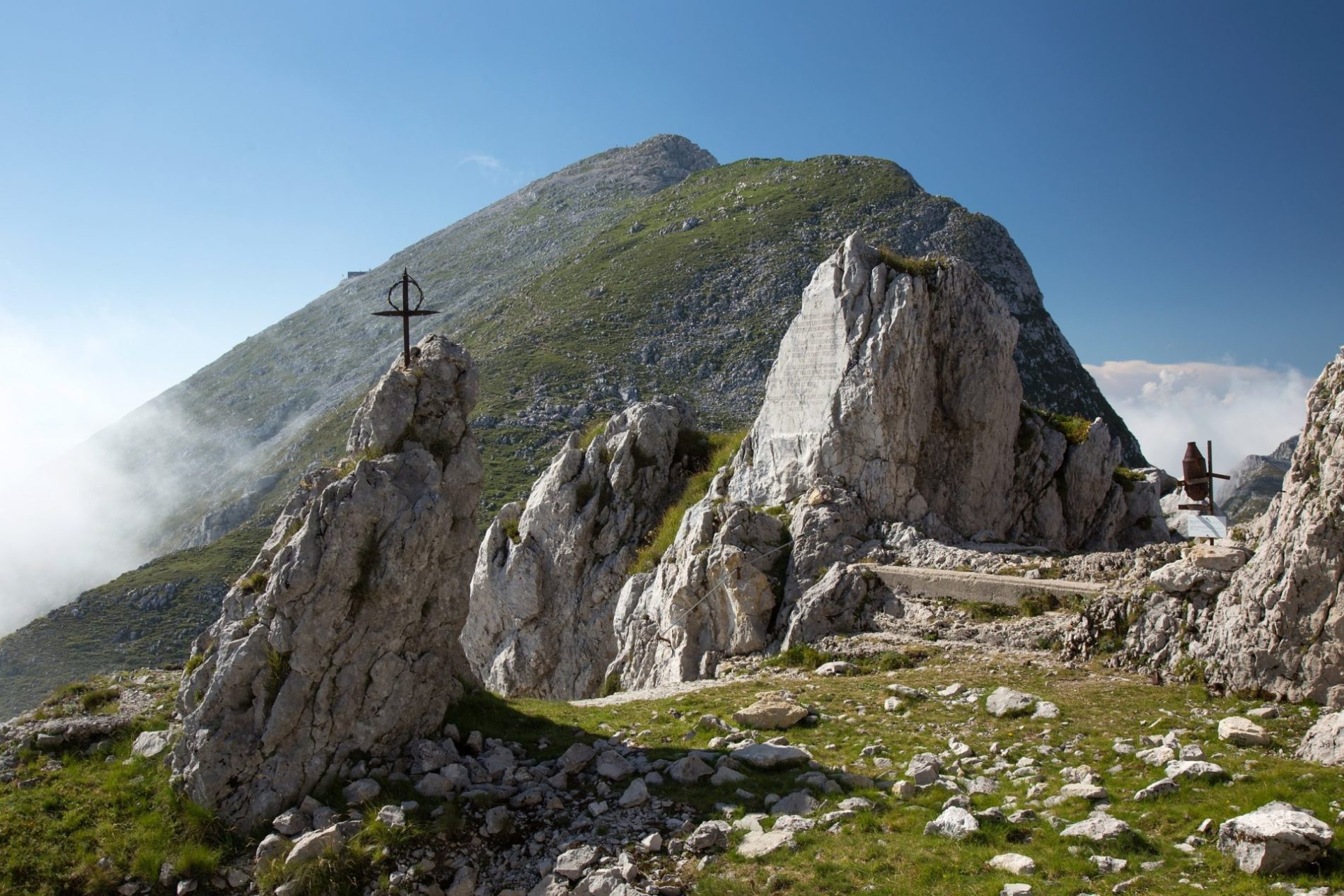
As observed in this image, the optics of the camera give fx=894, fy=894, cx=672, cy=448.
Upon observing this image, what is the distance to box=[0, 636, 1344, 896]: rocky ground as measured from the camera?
8.55m

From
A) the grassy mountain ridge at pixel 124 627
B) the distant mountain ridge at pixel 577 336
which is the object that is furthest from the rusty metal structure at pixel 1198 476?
the grassy mountain ridge at pixel 124 627

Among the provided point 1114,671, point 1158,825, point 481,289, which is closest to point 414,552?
point 1158,825

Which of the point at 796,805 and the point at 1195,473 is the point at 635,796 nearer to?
the point at 796,805

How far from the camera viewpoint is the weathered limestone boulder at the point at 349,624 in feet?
36.9

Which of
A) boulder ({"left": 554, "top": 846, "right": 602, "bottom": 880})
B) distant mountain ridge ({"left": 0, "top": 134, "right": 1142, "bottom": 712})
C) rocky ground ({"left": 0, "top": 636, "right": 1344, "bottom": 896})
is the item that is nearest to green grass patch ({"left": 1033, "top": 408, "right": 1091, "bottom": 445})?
rocky ground ({"left": 0, "top": 636, "right": 1344, "bottom": 896})

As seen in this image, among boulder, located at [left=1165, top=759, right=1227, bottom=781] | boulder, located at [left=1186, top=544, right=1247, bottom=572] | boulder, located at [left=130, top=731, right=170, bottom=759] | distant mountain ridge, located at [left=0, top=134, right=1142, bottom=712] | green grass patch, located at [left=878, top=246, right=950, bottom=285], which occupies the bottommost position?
boulder, located at [left=1165, top=759, right=1227, bottom=781]

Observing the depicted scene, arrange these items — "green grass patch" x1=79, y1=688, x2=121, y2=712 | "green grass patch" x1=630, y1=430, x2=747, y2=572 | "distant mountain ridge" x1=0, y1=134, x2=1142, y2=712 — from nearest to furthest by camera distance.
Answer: "green grass patch" x1=79, y1=688, x2=121, y2=712 → "green grass patch" x1=630, y1=430, x2=747, y2=572 → "distant mountain ridge" x1=0, y1=134, x2=1142, y2=712

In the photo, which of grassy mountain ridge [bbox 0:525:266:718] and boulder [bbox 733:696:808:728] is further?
grassy mountain ridge [bbox 0:525:266:718]

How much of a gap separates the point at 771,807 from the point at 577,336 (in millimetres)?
92400

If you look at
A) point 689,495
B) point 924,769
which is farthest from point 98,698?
point 689,495

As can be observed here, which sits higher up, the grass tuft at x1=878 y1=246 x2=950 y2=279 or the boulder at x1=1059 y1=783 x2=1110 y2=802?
the grass tuft at x1=878 y1=246 x2=950 y2=279

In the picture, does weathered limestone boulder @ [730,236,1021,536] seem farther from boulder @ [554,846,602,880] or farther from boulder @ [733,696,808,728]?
boulder @ [554,846,602,880]

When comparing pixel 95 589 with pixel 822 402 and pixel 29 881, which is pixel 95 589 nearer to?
pixel 822 402

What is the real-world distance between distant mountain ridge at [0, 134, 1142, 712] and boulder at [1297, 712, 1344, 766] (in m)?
58.3
